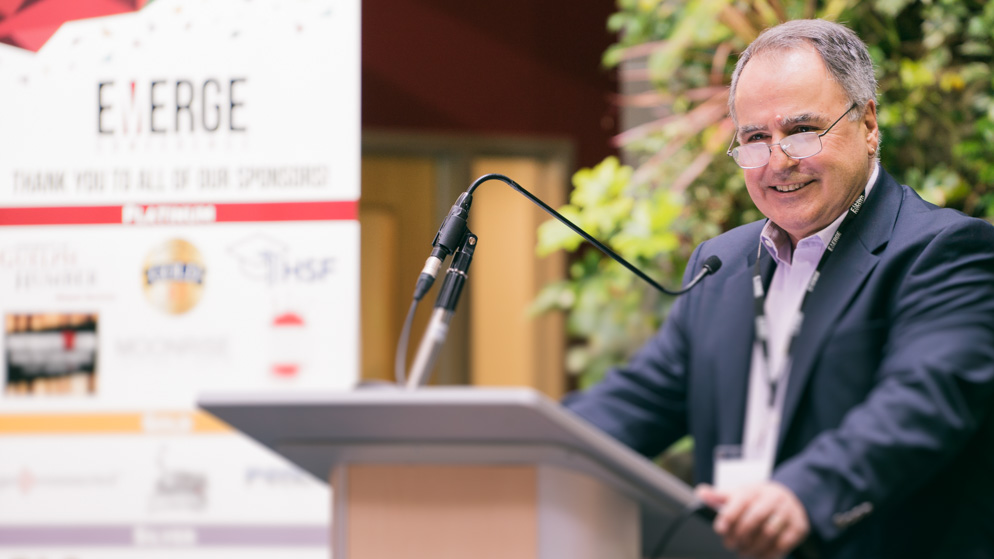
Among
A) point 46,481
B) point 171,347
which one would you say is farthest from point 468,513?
point 46,481

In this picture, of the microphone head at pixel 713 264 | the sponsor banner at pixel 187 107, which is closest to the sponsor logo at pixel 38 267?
the sponsor banner at pixel 187 107

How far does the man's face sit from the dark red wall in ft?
8.51

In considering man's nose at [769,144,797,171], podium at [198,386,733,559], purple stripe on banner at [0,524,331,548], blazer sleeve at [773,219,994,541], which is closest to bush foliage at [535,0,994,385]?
purple stripe on banner at [0,524,331,548]

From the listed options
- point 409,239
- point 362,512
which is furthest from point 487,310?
point 362,512

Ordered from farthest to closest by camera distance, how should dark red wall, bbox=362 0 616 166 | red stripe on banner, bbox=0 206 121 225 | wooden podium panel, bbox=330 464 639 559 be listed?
dark red wall, bbox=362 0 616 166
red stripe on banner, bbox=0 206 121 225
wooden podium panel, bbox=330 464 639 559

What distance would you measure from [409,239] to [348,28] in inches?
64.9

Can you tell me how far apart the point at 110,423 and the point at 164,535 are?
33 centimetres

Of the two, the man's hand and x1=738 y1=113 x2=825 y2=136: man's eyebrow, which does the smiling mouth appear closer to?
x1=738 y1=113 x2=825 y2=136: man's eyebrow

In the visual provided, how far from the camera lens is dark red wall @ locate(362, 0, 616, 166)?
379 centimetres

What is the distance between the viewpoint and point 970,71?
262 cm

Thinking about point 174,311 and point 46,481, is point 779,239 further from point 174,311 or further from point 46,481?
point 46,481

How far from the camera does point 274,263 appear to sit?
2400 mm

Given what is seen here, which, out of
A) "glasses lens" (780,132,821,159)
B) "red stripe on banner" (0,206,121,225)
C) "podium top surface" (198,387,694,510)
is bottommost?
"podium top surface" (198,387,694,510)

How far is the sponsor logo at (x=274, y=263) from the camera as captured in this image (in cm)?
239
